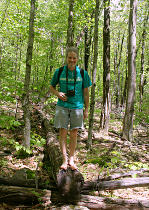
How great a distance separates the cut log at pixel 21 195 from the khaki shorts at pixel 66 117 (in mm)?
1292

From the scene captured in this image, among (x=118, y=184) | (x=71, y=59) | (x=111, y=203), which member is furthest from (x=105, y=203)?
(x=71, y=59)

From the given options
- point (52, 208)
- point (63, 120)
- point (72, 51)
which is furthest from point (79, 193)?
point (72, 51)

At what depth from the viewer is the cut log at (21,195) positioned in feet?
9.75

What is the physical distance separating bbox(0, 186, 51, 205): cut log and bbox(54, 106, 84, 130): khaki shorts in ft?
4.24

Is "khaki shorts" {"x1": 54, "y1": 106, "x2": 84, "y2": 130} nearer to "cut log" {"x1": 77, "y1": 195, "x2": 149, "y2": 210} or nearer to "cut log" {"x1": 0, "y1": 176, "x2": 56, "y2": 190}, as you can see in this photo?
"cut log" {"x1": 0, "y1": 176, "x2": 56, "y2": 190}

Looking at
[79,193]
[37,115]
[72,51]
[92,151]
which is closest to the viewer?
[79,193]

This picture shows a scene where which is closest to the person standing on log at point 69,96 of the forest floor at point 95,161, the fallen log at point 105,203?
the fallen log at point 105,203

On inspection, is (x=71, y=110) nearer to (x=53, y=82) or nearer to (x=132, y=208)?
(x=53, y=82)

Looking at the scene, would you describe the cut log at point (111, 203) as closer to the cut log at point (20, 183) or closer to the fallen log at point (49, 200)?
the fallen log at point (49, 200)

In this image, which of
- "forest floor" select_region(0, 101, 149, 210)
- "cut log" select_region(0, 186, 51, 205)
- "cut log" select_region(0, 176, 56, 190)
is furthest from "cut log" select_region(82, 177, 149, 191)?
"cut log" select_region(0, 186, 51, 205)

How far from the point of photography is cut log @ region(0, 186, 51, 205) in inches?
117

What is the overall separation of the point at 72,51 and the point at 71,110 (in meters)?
1.20

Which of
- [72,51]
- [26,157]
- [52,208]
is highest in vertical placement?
[72,51]

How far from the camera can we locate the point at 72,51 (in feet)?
11.1
